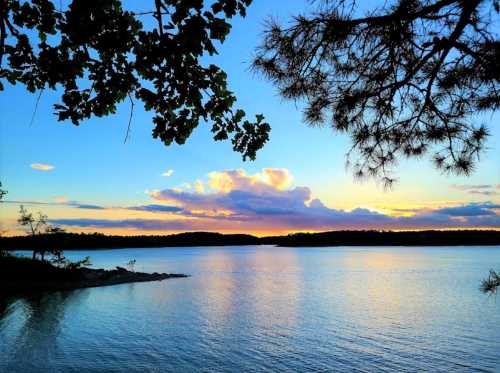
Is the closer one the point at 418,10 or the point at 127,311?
the point at 418,10

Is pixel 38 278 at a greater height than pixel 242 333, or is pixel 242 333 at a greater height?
pixel 38 278

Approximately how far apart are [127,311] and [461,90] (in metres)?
33.5

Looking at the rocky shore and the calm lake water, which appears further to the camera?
the rocky shore

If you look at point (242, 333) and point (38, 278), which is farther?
point (38, 278)

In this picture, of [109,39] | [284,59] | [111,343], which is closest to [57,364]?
[111,343]

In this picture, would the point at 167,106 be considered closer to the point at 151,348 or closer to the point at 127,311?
the point at 151,348

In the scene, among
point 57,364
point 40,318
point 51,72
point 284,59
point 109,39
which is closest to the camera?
point 109,39

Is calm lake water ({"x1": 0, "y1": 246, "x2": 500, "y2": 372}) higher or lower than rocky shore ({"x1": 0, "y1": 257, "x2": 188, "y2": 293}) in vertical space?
lower

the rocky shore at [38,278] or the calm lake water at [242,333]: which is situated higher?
the rocky shore at [38,278]

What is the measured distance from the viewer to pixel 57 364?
2012cm

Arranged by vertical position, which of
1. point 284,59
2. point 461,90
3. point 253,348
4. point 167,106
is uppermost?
point 284,59

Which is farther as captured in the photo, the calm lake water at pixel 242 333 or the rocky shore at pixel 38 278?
the rocky shore at pixel 38 278

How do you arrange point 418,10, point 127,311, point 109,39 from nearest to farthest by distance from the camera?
point 109,39 → point 418,10 → point 127,311

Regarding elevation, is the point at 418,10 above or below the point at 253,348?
above
